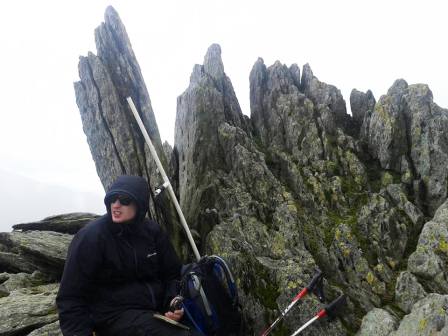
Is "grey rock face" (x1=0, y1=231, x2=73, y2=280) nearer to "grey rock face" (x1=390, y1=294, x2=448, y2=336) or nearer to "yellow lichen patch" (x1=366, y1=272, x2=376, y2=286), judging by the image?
"yellow lichen patch" (x1=366, y1=272, x2=376, y2=286)

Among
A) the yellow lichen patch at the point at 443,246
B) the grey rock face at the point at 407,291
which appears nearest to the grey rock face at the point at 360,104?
the yellow lichen patch at the point at 443,246

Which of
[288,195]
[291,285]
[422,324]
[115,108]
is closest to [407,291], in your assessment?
[422,324]

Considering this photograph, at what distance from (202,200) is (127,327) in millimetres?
8181

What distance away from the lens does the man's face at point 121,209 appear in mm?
9164

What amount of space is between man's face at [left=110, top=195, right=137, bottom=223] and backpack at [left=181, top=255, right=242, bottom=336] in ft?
8.47

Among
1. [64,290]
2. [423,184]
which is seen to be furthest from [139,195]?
[423,184]

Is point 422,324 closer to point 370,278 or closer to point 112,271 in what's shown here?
point 370,278

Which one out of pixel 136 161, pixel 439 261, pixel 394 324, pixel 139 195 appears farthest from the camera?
pixel 136 161

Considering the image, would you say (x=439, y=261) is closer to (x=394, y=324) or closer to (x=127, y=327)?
(x=394, y=324)

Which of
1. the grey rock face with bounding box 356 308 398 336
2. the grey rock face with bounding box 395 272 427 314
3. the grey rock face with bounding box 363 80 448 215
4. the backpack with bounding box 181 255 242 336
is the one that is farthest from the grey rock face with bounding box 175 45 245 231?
the grey rock face with bounding box 395 272 427 314

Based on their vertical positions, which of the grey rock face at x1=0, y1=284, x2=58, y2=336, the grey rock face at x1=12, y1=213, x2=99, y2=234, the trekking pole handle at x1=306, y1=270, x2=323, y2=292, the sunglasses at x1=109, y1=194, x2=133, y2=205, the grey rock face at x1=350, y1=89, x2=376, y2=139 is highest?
the grey rock face at x1=350, y1=89, x2=376, y2=139

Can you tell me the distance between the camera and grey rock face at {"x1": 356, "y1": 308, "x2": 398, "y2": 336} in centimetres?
1108

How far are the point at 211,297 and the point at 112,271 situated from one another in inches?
124

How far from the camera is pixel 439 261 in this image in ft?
41.3
